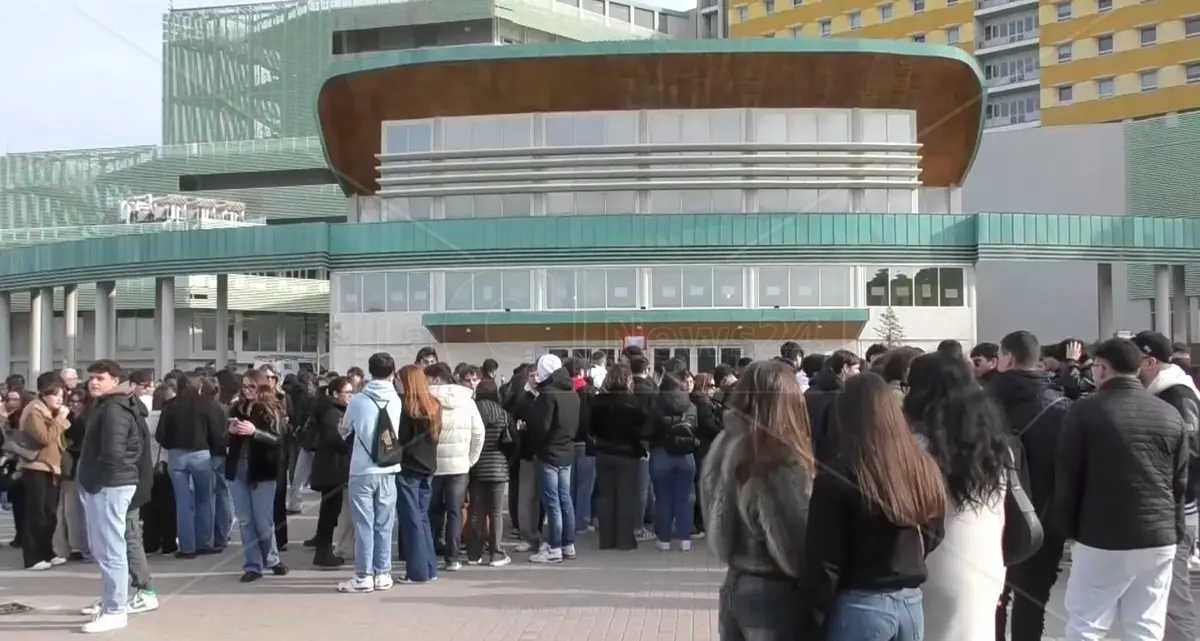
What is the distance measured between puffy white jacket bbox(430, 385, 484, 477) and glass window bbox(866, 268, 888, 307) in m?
27.0

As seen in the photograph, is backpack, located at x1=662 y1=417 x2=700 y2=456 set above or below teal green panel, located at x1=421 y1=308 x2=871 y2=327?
below

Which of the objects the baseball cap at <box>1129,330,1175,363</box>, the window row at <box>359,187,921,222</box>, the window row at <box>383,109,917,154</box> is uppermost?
the window row at <box>383,109,917,154</box>

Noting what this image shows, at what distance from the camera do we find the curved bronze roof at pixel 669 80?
115 ft

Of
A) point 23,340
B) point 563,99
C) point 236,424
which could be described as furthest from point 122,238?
point 236,424

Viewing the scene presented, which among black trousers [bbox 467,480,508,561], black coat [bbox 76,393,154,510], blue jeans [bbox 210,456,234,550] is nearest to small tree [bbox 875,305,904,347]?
black trousers [bbox 467,480,508,561]

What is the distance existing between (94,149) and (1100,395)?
3268 inches

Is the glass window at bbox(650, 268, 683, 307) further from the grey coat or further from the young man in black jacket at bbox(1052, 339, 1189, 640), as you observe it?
the grey coat

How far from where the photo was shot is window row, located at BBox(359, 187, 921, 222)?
1444 inches

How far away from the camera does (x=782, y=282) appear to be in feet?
117

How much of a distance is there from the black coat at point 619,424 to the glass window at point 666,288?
24.0 m

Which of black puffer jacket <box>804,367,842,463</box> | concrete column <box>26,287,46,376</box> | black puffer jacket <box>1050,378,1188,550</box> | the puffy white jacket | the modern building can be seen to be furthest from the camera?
the modern building

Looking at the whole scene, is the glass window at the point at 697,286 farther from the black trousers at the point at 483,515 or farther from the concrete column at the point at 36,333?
the concrete column at the point at 36,333

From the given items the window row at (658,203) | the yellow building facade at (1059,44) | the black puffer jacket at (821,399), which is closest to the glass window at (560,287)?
the window row at (658,203)

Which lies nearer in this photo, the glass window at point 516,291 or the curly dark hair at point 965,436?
the curly dark hair at point 965,436
